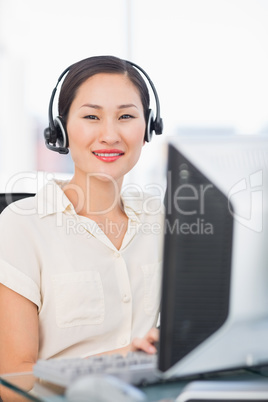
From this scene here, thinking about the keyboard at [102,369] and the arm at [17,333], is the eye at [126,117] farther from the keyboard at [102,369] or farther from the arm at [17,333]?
the keyboard at [102,369]

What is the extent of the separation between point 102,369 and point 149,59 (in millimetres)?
3478

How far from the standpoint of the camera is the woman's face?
1549 millimetres

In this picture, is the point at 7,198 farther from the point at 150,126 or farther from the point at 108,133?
the point at 150,126

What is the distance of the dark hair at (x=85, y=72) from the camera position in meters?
1.58

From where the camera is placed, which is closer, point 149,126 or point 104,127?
point 104,127

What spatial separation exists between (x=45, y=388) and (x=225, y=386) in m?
0.28

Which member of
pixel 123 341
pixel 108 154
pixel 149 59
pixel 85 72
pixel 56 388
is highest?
pixel 149 59

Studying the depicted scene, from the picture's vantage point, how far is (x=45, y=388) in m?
0.91

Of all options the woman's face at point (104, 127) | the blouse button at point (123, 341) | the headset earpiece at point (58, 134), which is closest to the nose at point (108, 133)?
the woman's face at point (104, 127)

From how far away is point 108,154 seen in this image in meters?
1.57

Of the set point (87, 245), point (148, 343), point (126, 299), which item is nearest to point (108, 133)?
point (87, 245)

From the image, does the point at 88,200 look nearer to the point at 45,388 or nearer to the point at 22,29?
the point at 45,388

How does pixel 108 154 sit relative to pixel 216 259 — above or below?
above

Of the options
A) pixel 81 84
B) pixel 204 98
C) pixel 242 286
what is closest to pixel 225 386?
pixel 242 286
